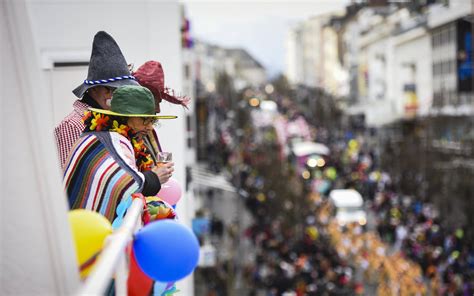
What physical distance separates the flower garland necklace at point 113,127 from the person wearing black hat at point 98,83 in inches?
2.1

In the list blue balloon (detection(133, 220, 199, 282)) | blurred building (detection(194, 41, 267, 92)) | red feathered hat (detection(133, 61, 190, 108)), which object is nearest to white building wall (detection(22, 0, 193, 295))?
red feathered hat (detection(133, 61, 190, 108))

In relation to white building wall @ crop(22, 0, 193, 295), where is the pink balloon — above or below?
below

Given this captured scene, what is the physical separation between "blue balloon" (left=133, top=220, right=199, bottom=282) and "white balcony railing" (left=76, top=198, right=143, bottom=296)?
0.06 m

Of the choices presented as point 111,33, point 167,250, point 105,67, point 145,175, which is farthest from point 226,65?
point 167,250

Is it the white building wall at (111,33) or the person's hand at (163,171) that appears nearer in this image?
the person's hand at (163,171)

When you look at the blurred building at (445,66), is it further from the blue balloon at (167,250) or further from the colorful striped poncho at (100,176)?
the blue balloon at (167,250)

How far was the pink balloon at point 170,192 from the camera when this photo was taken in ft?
11.1

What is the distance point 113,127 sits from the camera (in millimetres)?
2895

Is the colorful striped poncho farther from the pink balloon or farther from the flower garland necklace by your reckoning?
the pink balloon

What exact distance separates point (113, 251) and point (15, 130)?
16.1 inches

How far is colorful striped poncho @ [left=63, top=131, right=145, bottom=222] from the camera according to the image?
8.62 feet

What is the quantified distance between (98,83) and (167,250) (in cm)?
104

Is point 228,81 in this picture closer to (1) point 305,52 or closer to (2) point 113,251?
(1) point 305,52

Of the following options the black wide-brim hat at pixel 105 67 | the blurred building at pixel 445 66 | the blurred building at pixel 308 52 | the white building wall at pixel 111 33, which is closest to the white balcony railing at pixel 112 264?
the black wide-brim hat at pixel 105 67
